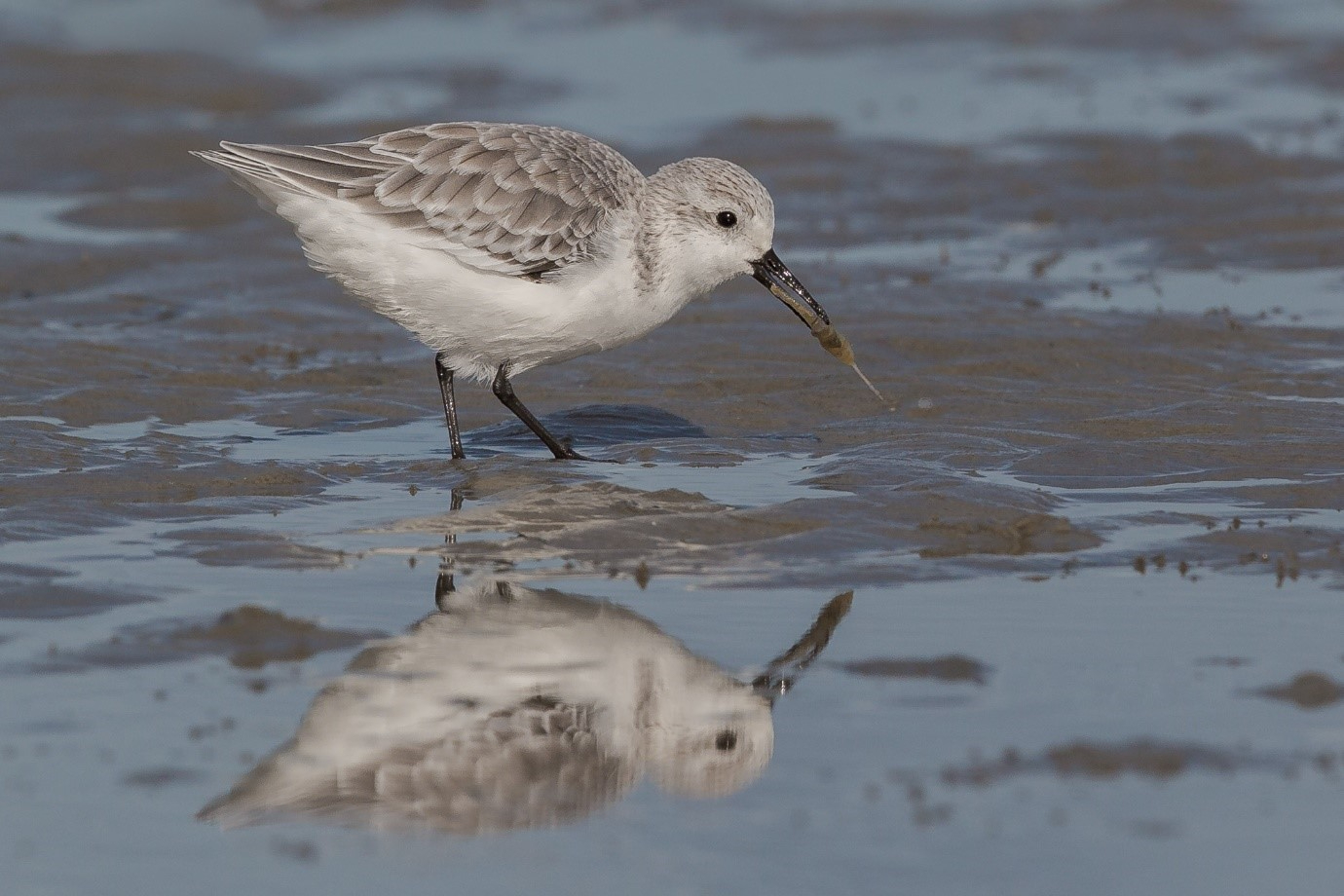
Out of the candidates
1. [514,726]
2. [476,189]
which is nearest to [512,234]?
[476,189]

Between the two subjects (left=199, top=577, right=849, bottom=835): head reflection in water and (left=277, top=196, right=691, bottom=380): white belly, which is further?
(left=277, top=196, right=691, bottom=380): white belly

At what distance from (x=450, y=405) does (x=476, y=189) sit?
4.05 ft

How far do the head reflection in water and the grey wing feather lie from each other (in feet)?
8.96

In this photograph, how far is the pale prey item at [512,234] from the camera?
979cm

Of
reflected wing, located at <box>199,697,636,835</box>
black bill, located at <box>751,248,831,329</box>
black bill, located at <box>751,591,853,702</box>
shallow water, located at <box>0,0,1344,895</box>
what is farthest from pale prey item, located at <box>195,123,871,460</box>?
reflected wing, located at <box>199,697,636,835</box>

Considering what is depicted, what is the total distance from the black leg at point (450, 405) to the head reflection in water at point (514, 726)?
278 cm

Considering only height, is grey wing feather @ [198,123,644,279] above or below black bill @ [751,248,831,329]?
above

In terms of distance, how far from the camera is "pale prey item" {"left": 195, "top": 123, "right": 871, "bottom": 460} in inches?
385

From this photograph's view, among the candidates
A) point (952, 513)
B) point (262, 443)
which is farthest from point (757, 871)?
point (262, 443)

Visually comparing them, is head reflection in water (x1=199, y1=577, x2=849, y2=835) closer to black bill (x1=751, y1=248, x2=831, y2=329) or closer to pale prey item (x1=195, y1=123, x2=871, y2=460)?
pale prey item (x1=195, y1=123, x2=871, y2=460)

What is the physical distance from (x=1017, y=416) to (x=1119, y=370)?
1.41 meters

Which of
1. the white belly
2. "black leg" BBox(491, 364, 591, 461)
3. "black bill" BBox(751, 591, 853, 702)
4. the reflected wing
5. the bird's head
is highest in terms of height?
the bird's head

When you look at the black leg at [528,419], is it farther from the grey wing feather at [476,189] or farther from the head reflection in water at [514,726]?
the head reflection in water at [514,726]

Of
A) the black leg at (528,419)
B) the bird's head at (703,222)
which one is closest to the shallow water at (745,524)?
the black leg at (528,419)
